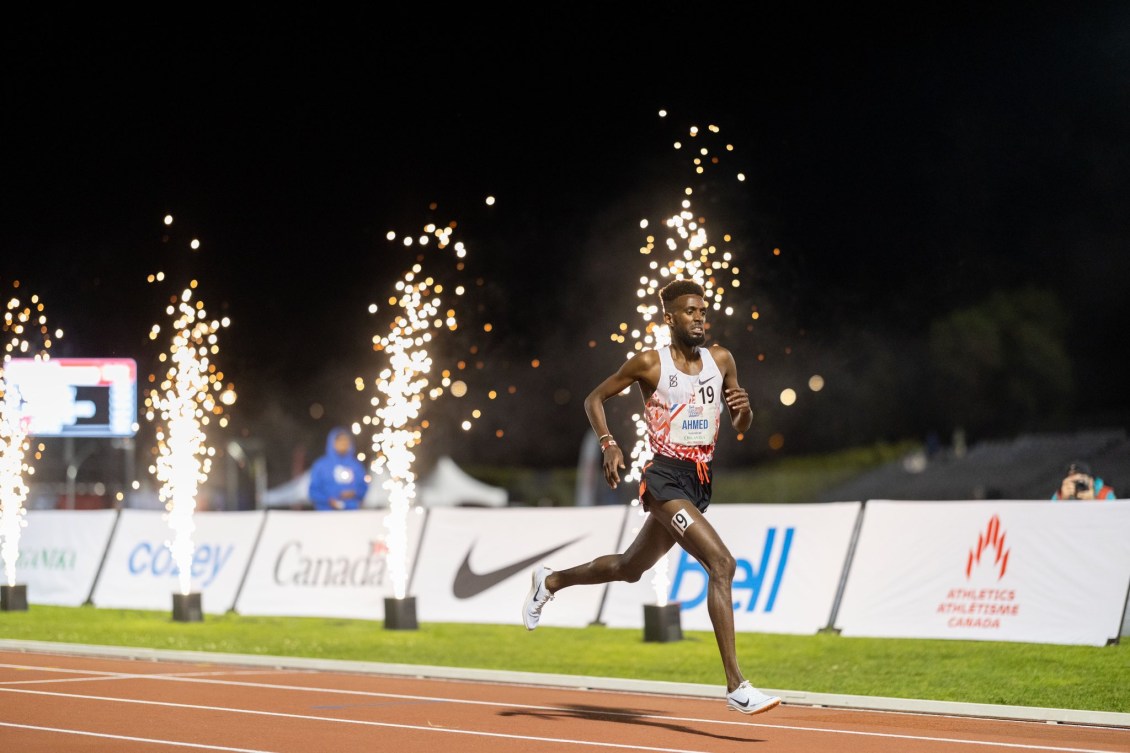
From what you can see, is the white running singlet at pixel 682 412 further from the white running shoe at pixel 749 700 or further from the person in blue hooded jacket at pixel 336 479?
the person in blue hooded jacket at pixel 336 479

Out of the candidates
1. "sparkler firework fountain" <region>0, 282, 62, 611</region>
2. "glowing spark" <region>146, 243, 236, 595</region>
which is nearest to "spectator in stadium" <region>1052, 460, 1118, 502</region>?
"glowing spark" <region>146, 243, 236, 595</region>

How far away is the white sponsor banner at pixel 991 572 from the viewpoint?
14.5m

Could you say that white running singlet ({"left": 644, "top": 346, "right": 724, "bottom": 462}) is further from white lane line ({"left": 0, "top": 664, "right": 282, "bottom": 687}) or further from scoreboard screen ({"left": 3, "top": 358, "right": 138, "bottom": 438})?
scoreboard screen ({"left": 3, "top": 358, "right": 138, "bottom": 438})

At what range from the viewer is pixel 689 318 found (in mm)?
9602

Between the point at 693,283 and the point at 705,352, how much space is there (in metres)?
0.45

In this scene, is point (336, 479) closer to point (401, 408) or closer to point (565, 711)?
point (401, 408)

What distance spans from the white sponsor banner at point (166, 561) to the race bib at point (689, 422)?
1373 cm

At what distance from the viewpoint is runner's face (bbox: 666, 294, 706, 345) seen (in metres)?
9.59

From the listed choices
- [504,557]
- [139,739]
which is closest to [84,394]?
[504,557]

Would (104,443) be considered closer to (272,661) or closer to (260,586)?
(260,586)

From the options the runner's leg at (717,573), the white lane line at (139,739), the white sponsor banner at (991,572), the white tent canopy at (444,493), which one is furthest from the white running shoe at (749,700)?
the white tent canopy at (444,493)

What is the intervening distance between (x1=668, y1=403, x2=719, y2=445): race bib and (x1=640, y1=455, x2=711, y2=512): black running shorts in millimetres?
146

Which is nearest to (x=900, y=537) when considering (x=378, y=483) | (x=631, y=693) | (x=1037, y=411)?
(x=631, y=693)

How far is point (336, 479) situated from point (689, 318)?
15.5m
